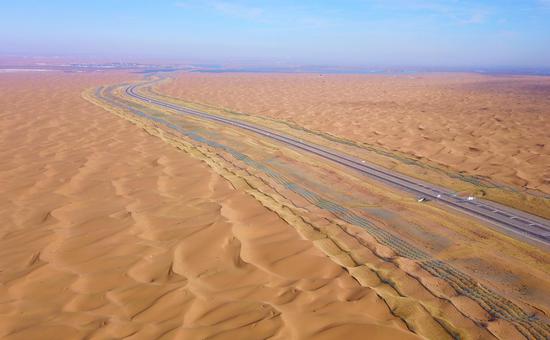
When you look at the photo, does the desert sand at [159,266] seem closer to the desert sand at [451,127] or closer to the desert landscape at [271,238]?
the desert landscape at [271,238]

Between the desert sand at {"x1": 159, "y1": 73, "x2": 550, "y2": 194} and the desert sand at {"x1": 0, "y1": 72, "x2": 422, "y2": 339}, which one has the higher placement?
the desert sand at {"x1": 0, "y1": 72, "x2": 422, "y2": 339}

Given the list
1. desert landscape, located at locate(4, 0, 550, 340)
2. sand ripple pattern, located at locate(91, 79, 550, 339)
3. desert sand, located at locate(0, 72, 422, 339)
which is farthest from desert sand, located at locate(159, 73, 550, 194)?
desert sand, located at locate(0, 72, 422, 339)

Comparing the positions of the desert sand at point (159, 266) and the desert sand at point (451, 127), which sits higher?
the desert sand at point (159, 266)

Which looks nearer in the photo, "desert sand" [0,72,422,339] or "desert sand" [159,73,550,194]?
"desert sand" [0,72,422,339]

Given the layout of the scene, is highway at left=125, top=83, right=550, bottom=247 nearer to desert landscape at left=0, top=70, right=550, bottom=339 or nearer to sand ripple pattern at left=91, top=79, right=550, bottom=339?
desert landscape at left=0, top=70, right=550, bottom=339

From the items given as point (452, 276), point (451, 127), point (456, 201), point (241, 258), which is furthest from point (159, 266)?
point (451, 127)

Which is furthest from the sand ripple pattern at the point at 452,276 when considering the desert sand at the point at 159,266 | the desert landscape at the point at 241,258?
the desert sand at the point at 159,266

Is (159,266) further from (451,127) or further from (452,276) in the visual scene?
(451,127)

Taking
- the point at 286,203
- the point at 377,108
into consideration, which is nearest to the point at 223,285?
the point at 286,203

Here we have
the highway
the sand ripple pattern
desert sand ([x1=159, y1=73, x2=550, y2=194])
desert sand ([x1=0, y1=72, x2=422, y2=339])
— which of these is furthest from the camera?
desert sand ([x1=159, y1=73, x2=550, y2=194])
